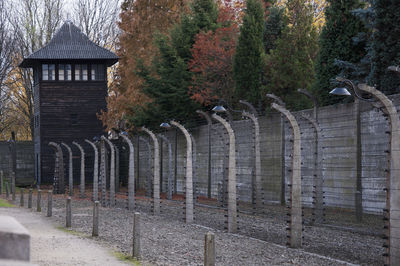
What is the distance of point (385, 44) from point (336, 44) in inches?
132

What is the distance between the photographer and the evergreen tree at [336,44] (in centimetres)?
2000

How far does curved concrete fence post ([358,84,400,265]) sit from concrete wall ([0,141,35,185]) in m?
42.5

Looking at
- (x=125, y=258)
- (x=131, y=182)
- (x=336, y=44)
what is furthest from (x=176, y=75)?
(x=125, y=258)

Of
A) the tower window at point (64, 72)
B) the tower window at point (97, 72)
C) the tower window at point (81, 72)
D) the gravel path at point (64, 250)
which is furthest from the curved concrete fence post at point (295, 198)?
the tower window at point (64, 72)

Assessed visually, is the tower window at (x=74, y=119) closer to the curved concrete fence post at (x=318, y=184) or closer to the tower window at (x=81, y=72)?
the tower window at (x=81, y=72)

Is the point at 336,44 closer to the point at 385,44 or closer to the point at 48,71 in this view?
the point at 385,44

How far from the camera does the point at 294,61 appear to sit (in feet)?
79.3

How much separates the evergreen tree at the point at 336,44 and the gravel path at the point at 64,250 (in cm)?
940

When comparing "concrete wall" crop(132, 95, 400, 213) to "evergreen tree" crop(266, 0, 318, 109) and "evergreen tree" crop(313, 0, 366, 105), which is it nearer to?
"evergreen tree" crop(313, 0, 366, 105)

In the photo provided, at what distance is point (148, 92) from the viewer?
106ft

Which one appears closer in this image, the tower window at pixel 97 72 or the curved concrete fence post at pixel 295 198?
the curved concrete fence post at pixel 295 198

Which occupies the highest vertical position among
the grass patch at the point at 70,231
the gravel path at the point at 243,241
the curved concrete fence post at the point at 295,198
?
the curved concrete fence post at the point at 295,198

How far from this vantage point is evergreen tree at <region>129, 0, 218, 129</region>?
30.8m

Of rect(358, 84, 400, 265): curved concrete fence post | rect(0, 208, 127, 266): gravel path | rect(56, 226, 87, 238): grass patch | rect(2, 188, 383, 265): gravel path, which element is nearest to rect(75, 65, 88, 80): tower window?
rect(2, 188, 383, 265): gravel path
